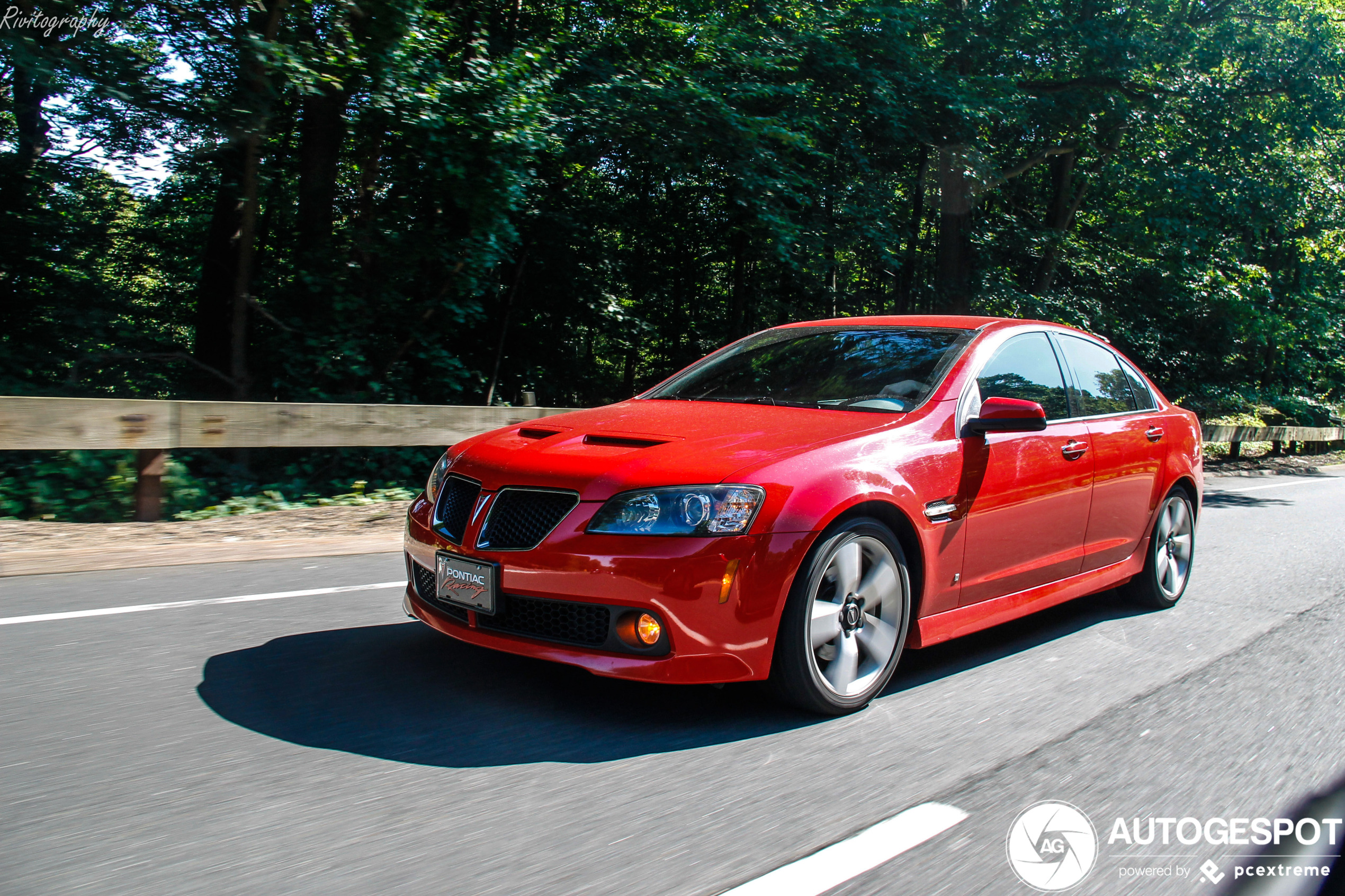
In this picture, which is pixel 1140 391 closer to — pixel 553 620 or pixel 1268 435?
pixel 553 620

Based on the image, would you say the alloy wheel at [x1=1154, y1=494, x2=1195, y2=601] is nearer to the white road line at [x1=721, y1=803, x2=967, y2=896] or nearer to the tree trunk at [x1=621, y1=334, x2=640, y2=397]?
the white road line at [x1=721, y1=803, x2=967, y2=896]

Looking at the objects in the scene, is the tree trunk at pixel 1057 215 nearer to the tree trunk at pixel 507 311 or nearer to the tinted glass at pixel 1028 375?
the tree trunk at pixel 507 311

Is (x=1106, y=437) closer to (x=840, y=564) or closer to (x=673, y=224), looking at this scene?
(x=840, y=564)

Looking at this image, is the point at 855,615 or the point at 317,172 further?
the point at 317,172

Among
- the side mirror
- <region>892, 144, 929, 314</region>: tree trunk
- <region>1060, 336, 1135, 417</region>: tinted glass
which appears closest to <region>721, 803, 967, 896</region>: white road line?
the side mirror

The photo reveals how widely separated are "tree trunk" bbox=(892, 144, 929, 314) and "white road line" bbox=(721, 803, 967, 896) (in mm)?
16561

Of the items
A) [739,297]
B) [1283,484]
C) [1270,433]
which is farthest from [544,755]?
[1270,433]

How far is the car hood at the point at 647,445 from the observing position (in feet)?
11.9

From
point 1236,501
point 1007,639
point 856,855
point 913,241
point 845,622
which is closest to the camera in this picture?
point 856,855

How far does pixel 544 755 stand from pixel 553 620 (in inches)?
19.8

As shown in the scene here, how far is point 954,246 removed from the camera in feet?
67.4

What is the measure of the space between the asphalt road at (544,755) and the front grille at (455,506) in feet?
1.88

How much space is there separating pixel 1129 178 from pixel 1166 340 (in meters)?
4.70

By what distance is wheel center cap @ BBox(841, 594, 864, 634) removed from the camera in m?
3.86
